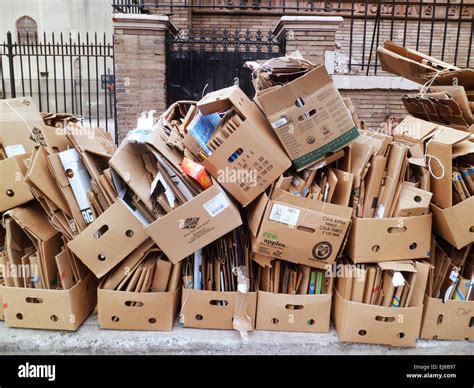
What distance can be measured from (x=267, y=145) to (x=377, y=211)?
0.83 meters

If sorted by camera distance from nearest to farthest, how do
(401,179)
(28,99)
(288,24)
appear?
(401,179) → (28,99) → (288,24)

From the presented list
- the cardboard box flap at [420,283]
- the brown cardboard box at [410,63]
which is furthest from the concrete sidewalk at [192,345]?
the brown cardboard box at [410,63]

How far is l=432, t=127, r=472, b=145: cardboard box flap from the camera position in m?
2.65

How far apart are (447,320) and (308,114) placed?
160 cm

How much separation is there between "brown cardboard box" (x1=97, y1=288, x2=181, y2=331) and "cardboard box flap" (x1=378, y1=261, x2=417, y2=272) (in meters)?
1.33

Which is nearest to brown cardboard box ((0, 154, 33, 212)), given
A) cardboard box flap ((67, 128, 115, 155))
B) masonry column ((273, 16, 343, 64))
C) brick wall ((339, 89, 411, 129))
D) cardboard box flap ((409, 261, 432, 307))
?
cardboard box flap ((67, 128, 115, 155))

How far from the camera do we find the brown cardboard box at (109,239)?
2.57 metres

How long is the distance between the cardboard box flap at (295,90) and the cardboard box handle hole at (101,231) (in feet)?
4.18

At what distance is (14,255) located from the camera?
2688 millimetres

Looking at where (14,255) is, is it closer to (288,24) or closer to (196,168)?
(196,168)

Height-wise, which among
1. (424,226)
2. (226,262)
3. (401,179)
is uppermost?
(401,179)

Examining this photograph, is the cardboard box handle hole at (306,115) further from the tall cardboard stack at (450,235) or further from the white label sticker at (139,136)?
the white label sticker at (139,136)

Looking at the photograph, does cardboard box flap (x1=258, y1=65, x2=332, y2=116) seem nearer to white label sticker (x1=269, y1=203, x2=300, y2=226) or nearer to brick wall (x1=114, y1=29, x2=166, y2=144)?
white label sticker (x1=269, y1=203, x2=300, y2=226)

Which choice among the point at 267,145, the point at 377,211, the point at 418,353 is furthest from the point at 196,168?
the point at 418,353
